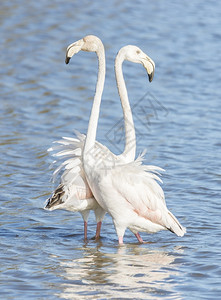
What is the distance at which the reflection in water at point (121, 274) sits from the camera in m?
6.44

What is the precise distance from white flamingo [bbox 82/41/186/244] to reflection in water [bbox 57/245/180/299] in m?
0.30

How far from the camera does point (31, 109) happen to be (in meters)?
12.7

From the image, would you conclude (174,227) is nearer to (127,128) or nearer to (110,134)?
(127,128)

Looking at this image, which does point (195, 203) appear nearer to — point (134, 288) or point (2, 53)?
point (134, 288)

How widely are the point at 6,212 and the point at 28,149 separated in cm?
242

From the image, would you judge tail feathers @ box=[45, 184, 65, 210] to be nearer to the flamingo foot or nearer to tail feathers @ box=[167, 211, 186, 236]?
the flamingo foot

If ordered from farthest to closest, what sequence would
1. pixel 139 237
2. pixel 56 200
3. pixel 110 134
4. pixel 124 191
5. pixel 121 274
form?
pixel 110 134, pixel 139 237, pixel 56 200, pixel 124 191, pixel 121 274

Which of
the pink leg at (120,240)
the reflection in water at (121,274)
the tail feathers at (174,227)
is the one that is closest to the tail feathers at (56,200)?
the reflection in water at (121,274)

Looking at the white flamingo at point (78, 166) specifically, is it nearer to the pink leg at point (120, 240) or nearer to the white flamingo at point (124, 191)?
the white flamingo at point (124, 191)

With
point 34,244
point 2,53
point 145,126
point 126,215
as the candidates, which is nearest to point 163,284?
point 126,215

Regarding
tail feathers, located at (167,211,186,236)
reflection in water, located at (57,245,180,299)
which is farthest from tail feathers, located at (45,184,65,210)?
tail feathers, located at (167,211,186,236)

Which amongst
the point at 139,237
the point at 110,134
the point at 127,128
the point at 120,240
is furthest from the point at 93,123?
the point at 110,134

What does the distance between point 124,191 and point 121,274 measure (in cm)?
92

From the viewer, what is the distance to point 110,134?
11.6 meters
